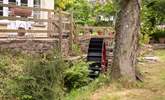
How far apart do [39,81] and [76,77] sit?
387 cm

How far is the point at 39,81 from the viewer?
40.1ft

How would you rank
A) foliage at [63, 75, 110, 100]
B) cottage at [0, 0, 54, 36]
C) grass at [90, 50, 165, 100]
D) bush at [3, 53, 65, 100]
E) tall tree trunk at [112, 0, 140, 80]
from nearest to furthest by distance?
bush at [3, 53, 65, 100] → grass at [90, 50, 165, 100] → foliage at [63, 75, 110, 100] → tall tree trunk at [112, 0, 140, 80] → cottage at [0, 0, 54, 36]

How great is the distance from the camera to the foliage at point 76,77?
1591 centimetres

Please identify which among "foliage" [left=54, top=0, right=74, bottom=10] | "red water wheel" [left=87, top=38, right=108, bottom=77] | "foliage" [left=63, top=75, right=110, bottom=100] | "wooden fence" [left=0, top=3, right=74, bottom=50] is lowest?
"foliage" [left=63, top=75, right=110, bottom=100]

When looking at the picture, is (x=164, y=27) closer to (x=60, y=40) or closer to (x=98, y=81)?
(x=60, y=40)

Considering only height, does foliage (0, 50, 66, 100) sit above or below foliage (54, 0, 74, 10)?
below

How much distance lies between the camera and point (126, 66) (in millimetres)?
14859

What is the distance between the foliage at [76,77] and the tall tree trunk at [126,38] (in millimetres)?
1665

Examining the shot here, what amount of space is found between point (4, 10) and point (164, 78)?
9844 millimetres

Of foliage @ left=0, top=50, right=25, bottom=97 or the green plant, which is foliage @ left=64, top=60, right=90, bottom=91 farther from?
the green plant

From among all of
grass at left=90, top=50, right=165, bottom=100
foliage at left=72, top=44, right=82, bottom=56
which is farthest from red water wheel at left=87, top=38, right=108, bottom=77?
grass at left=90, top=50, right=165, bottom=100

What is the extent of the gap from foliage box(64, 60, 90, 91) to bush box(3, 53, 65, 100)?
3.29 m

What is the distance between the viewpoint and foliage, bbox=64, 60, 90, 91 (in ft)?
52.2

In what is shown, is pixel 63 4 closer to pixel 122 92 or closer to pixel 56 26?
pixel 56 26
